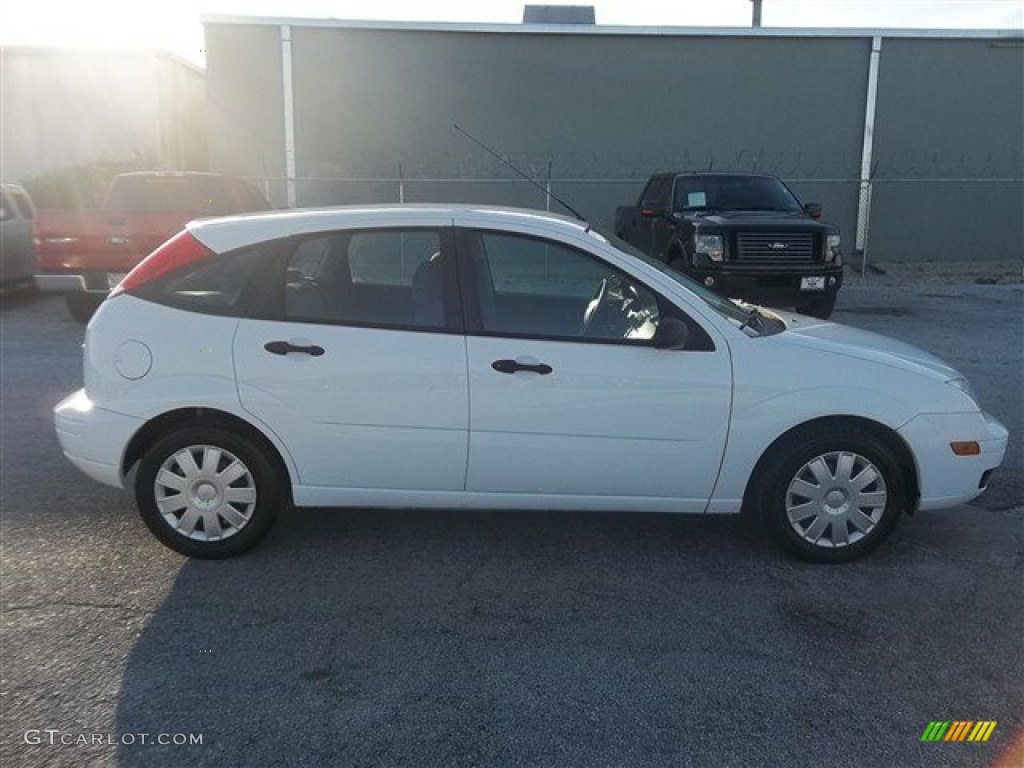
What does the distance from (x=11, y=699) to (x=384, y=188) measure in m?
15.2

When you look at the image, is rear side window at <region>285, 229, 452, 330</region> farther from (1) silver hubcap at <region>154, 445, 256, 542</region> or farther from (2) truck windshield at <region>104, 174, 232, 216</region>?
(2) truck windshield at <region>104, 174, 232, 216</region>

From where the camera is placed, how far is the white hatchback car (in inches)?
160

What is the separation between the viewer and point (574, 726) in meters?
3.03

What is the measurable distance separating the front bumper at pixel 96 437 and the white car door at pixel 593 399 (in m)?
1.60

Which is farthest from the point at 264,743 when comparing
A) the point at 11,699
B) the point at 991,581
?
the point at 991,581

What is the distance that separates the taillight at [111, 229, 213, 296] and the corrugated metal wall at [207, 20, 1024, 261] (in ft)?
42.5

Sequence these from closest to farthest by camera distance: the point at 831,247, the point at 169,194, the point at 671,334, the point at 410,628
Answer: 1. the point at 410,628
2. the point at 671,334
3. the point at 831,247
4. the point at 169,194

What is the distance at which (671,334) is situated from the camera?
400cm

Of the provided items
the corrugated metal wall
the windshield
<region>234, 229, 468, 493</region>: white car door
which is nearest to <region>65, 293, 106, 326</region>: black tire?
the corrugated metal wall

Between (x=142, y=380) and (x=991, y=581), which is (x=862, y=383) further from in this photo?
(x=142, y=380)

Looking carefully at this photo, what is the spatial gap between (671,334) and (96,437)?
266 cm

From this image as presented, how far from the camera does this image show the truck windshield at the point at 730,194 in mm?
11531

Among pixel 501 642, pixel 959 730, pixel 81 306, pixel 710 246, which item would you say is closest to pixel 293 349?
pixel 501 642

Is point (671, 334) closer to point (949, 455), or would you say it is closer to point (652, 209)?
point (949, 455)
